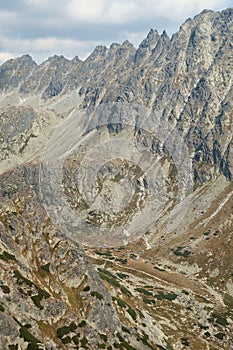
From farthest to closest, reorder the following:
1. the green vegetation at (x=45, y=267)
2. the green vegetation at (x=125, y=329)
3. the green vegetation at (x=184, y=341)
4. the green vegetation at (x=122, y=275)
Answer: the green vegetation at (x=122, y=275), the green vegetation at (x=184, y=341), the green vegetation at (x=125, y=329), the green vegetation at (x=45, y=267)

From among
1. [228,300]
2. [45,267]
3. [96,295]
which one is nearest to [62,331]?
[45,267]

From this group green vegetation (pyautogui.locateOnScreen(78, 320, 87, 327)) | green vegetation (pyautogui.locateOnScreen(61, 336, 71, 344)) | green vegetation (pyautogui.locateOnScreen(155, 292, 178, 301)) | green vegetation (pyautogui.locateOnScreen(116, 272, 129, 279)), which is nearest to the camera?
green vegetation (pyautogui.locateOnScreen(61, 336, 71, 344))

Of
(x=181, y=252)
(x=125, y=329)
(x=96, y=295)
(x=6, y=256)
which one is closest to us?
(x=6, y=256)

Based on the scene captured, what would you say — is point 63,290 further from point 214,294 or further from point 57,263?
point 214,294

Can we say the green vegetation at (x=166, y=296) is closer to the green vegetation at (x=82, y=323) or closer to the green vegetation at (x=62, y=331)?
the green vegetation at (x=82, y=323)

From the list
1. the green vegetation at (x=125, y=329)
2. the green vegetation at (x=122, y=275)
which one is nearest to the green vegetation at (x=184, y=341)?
the green vegetation at (x=125, y=329)

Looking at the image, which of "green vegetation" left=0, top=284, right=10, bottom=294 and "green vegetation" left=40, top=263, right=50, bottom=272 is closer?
"green vegetation" left=0, top=284, right=10, bottom=294

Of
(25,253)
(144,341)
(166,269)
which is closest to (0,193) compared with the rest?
(25,253)

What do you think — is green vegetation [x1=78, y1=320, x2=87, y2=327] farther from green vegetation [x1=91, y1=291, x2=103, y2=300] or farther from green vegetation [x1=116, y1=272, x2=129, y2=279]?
green vegetation [x1=116, y1=272, x2=129, y2=279]

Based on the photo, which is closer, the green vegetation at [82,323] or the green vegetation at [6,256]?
the green vegetation at [6,256]

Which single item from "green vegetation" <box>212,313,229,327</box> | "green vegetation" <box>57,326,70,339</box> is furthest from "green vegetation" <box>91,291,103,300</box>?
"green vegetation" <box>212,313,229,327</box>

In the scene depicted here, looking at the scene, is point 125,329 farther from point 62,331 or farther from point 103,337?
point 62,331
